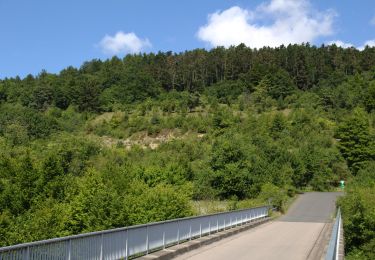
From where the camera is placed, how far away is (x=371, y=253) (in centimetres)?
2559

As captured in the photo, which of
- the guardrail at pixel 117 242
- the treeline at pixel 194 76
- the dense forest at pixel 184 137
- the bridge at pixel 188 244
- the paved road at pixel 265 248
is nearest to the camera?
the guardrail at pixel 117 242

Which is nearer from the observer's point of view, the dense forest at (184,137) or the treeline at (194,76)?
the dense forest at (184,137)

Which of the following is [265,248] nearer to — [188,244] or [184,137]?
[188,244]

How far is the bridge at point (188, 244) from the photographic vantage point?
899 centimetres

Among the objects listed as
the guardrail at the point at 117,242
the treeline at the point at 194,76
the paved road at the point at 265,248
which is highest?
the treeline at the point at 194,76

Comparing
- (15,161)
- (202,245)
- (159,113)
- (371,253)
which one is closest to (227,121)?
(159,113)

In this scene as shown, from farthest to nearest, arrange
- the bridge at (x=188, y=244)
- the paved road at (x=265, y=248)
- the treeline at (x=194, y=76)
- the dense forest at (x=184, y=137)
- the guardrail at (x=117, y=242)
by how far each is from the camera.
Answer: the treeline at (x=194, y=76) < the dense forest at (x=184, y=137) < the paved road at (x=265, y=248) < the bridge at (x=188, y=244) < the guardrail at (x=117, y=242)

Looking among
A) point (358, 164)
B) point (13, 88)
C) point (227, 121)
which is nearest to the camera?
point (358, 164)

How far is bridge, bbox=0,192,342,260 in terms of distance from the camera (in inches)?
354

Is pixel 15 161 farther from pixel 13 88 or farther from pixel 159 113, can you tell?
pixel 13 88

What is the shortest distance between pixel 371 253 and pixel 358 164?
58.5m

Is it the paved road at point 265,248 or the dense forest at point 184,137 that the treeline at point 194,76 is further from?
the paved road at point 265,248

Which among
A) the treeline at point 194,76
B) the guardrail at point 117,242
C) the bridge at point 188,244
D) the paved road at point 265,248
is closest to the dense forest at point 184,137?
the treeline at point 194,76

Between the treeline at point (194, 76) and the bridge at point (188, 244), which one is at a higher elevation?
the treeline at point (194, 76)
